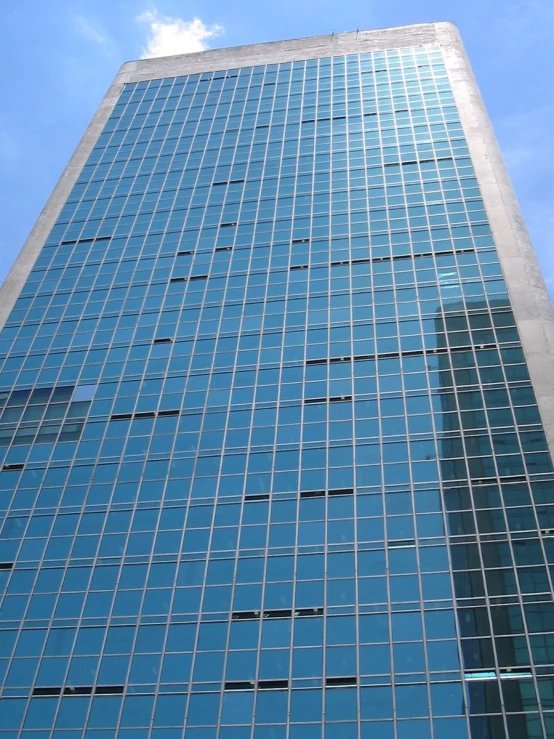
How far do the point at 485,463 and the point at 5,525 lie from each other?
23.1 metres

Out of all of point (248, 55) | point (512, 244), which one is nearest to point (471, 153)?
point (512, 244)

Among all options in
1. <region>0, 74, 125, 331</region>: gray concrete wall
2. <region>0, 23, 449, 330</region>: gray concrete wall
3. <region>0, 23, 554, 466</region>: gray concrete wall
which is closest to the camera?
<region>0, 23, 554, 466</region>: gray concrete wall

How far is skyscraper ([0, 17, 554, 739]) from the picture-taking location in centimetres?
3469

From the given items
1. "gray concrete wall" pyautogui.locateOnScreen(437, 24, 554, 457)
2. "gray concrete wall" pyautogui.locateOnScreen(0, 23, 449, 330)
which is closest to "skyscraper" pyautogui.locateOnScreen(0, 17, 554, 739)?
"gray concrete wall" pyautogui.locateOnScreen(437, 24, 554, 457)

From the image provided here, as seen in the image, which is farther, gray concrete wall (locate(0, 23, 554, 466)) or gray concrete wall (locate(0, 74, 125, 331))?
gray concrete wall (locate(0, 74, 125, 331))

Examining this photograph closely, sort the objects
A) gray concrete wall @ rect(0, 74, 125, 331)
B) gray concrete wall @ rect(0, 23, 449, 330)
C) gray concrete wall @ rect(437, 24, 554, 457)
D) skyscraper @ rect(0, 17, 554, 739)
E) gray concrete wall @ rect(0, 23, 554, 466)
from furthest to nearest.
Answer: gray concrete wall @ rect(0, 23, 449, 330)
gray concrete wall @ rect(0, 74, 125, 331)
gray concrete wall @ rect(0, 23, 554, 466)
gray concrete wall @ rect(437, 24, 554, 457)
skyscraper @ rect(0, 17, 554, 739)

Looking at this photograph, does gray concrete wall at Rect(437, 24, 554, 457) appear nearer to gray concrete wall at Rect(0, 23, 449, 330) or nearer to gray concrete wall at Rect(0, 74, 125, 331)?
gray concrete wall at Rect(0, 23, 449, 330)

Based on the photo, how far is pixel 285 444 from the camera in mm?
44406

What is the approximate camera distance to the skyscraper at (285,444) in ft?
114

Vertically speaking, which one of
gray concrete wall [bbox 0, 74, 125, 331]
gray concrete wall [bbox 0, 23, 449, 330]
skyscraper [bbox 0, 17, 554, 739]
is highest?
gray concrete wall [bbox 0, 23, 449, 330]

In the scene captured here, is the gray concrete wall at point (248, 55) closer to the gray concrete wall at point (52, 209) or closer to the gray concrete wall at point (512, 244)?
the gray concrete wall at point (52, 209)

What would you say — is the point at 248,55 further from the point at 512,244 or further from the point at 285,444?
the point at 285,444

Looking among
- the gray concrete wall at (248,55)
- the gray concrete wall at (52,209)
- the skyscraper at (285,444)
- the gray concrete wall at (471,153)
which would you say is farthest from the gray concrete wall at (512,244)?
the gray concrete wall at (52,209)

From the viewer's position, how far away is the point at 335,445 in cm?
4372
